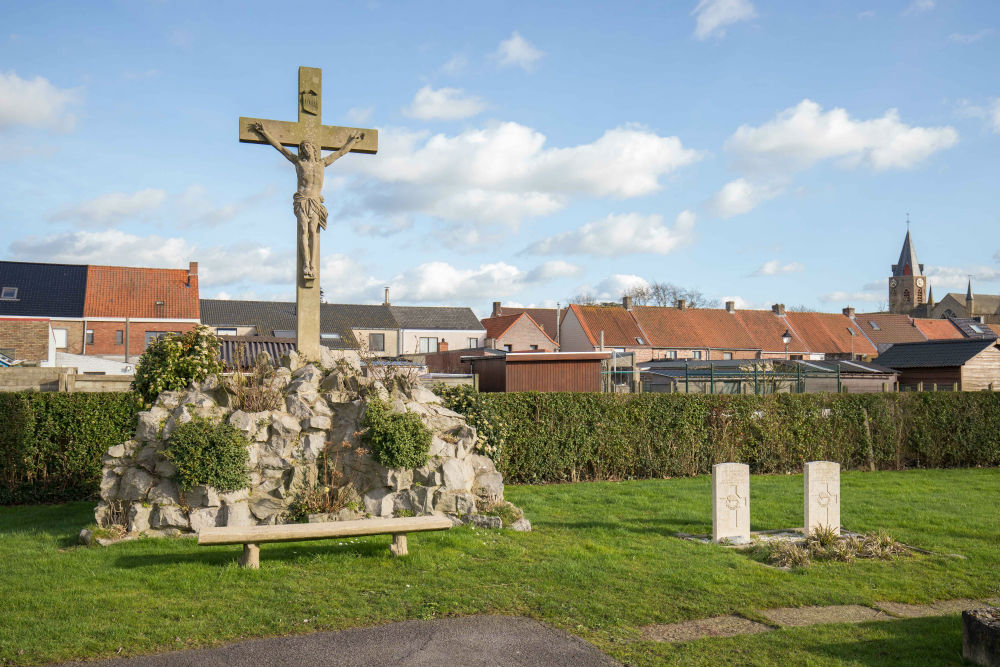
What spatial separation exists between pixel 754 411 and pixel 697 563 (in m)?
9.53

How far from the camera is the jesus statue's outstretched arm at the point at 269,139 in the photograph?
11.7 m

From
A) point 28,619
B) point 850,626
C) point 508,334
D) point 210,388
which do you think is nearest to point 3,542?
point 210,388

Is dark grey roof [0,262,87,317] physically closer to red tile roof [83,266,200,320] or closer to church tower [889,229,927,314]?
red tile roof [83,266,200,320]

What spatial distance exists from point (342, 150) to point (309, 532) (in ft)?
21.7

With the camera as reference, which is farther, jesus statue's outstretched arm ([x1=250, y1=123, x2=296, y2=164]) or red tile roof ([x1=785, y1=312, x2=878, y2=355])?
red tile roof ([x1=785, y1=312, x2=878, y2=355])

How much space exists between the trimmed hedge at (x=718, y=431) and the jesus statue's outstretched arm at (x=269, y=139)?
482 centimetres

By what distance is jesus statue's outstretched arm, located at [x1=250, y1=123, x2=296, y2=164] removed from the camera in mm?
11672

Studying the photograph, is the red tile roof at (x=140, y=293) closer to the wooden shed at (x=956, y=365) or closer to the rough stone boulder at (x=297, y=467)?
the wooden shed at (x=956, y=365)

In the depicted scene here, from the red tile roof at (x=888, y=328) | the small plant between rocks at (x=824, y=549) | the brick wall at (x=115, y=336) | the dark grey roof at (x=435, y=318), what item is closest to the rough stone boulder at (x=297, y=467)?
the small plant between rocks at (x=824, y=549)

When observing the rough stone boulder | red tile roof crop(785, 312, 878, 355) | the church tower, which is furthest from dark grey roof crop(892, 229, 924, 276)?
the rough stone boulder

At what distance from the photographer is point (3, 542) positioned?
9242 millimetres

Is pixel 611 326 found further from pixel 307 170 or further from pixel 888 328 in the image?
pixel 307 170

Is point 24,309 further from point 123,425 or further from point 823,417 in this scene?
point 823,417

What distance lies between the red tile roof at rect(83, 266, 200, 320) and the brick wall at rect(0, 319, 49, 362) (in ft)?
67.6
